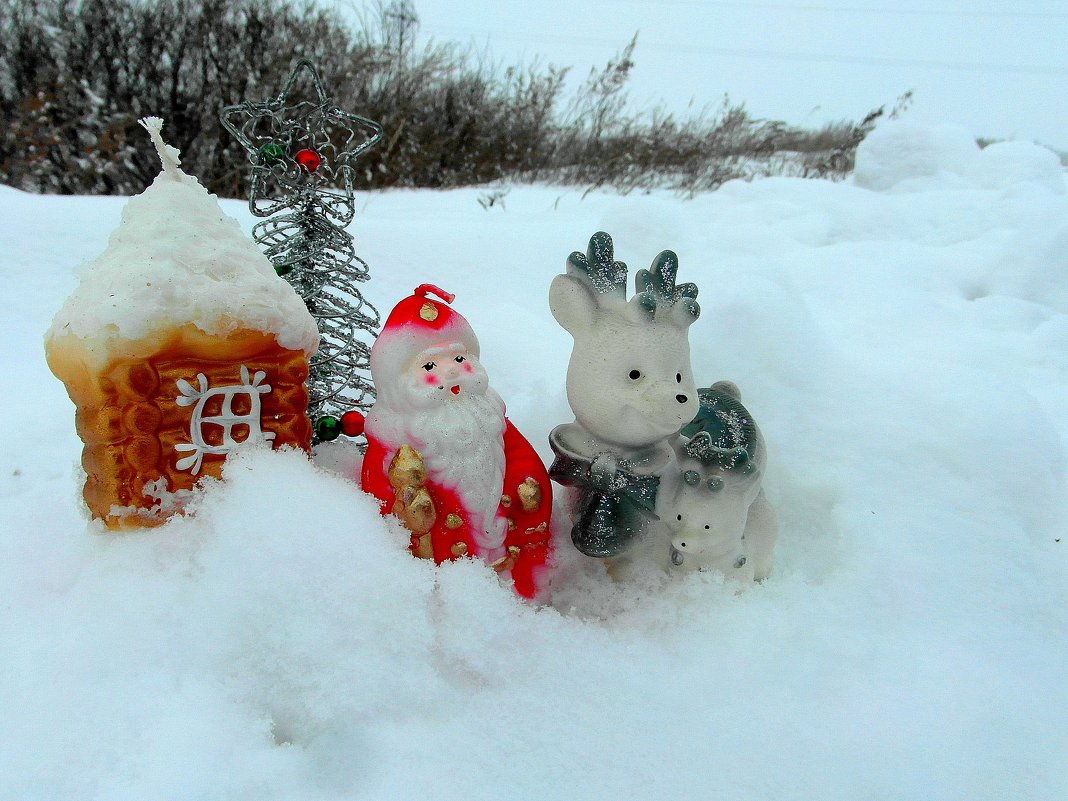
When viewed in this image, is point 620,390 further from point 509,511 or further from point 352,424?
point 352,424

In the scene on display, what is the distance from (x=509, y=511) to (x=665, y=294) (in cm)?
47

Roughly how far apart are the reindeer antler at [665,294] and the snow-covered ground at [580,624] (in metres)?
0.49

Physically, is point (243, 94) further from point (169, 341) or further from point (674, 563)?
point (674, 563)

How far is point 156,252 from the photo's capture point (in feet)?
3.67

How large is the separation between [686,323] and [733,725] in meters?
0.66

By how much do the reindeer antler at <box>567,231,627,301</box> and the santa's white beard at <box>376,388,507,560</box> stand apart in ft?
0.96

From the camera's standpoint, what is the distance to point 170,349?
1.14 m

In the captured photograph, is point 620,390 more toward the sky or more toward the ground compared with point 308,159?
more toward the ground

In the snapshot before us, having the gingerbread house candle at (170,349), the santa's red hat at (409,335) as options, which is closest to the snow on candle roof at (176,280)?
the gingerbread house candle at (170,349)

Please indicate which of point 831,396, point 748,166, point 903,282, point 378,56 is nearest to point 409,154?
point 378,56

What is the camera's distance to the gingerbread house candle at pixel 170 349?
1.09 meters

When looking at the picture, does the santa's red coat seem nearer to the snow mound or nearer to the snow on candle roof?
the snow on candle roof

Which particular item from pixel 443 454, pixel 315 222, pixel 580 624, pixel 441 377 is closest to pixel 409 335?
pixel 441 377

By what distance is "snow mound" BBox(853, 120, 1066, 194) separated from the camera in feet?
12.8
